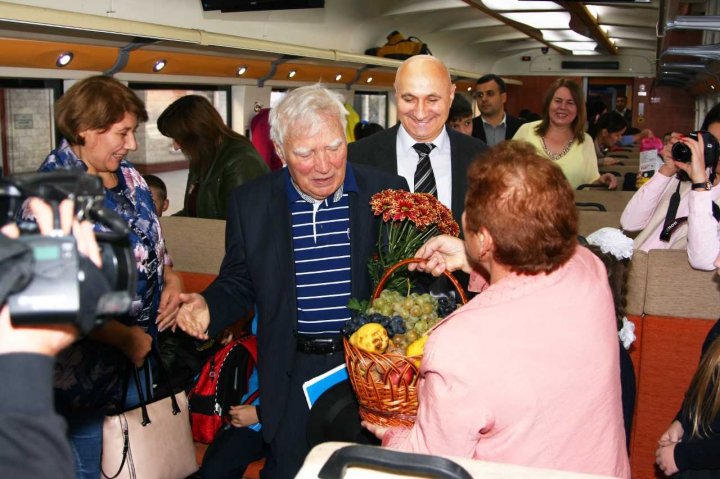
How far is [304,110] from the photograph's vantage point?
8.13 feet

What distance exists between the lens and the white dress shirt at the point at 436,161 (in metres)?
3.23

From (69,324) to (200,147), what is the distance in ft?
12.2

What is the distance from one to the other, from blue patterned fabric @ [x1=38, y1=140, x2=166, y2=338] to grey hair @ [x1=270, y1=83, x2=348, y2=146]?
0.63 metres

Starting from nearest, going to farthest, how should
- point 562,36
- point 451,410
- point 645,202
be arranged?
point 451,410 < point 645,202 < point 562,36

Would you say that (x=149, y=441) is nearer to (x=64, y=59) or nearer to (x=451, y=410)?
(x=451, y=410)

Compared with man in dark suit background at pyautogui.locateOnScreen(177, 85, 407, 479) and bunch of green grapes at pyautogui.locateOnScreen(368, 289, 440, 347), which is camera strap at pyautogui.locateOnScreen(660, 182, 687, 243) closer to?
man in dark suit background at pyautogui.locateOnScreen(177, 85, 407, 479)

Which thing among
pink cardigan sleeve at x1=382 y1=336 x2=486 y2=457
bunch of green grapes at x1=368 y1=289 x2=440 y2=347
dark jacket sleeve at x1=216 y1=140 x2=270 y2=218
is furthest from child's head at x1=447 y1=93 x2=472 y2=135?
pink cardigan sleeve at x1=382 y1=336 x2=486 y2=457

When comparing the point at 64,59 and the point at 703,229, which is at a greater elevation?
the point at 64,59

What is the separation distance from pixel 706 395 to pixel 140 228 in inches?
79.6

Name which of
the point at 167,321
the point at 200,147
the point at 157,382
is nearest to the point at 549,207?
the point at 167,321

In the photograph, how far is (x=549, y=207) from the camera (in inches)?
63.4

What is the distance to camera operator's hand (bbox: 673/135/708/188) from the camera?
3.35 metres

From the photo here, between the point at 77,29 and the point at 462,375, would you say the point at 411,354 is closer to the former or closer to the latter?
the point at 462,375

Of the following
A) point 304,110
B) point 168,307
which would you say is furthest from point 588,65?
point 168,307
